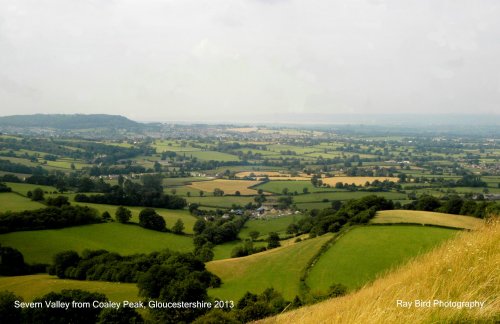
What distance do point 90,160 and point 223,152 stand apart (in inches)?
1950

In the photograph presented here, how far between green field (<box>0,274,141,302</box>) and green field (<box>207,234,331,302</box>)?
7.11 m

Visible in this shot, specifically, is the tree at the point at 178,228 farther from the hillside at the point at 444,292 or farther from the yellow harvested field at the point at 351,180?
the hillside at the point at 444,292

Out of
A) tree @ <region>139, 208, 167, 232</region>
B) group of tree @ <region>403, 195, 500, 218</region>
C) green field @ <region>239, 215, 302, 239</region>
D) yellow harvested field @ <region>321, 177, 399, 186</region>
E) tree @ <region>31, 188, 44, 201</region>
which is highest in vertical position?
group of tree @ <region>403, 195, 500, 218</region>

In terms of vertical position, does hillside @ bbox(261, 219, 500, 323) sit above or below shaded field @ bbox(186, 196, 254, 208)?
above

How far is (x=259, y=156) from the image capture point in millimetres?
144375

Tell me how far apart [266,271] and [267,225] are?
27.3 m

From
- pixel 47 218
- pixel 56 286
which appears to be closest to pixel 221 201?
pixel 47 218

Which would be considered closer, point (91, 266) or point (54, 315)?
point (54, 315)

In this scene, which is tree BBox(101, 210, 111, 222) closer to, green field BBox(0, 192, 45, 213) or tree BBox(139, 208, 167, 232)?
tree BBox(139, 208, 167, 232)

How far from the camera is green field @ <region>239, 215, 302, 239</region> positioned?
194ft

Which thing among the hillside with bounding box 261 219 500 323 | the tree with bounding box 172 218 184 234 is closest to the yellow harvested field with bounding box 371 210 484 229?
the tree with bounding box 172 218 184 234

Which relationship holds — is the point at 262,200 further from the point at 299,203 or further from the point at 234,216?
the point at 234,216

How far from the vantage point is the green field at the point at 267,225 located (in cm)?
5906

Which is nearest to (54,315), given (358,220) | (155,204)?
(358,220)
